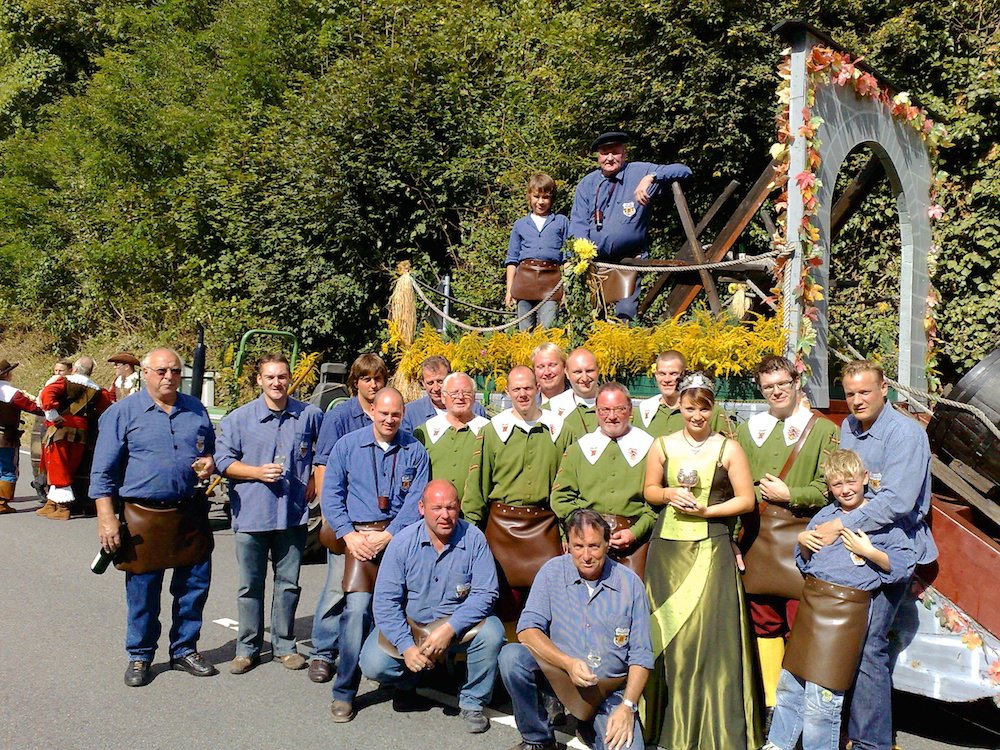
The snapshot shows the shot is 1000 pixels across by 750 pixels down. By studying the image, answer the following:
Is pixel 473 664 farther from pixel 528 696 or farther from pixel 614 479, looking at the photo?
pixel 614 479

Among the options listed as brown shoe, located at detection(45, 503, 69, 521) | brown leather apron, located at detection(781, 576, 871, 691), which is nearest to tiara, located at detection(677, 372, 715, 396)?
brown leather apron, located at detection(781, 576, 871, 691)

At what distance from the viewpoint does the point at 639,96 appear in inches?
509

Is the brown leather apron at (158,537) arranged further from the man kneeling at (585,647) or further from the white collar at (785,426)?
the white collar at (785,426)

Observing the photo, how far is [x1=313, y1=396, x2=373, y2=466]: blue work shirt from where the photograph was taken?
18.8 feet

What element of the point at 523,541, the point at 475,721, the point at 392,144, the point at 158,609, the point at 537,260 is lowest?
the point at 475,721

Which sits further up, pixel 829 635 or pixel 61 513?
pixel 829 635

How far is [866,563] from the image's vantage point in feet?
13.5

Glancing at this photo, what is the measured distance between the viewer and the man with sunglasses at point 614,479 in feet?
15.3

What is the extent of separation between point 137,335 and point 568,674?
2145cm

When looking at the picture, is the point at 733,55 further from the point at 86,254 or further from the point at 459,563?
the point at 86,254

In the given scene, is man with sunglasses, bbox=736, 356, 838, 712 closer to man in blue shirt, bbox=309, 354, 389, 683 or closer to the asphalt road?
the asphalt road

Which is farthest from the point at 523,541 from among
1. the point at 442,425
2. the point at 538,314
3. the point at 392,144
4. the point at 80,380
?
the point at 392,144

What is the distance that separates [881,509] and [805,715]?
0.95 metres

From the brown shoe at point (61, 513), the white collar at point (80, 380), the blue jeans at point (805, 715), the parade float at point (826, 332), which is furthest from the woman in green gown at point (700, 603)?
the white collar at point (80, 380)
